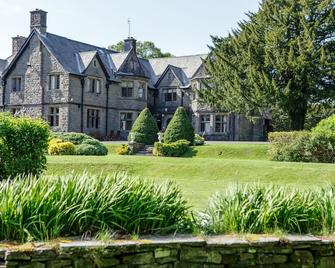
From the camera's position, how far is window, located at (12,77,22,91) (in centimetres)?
4372

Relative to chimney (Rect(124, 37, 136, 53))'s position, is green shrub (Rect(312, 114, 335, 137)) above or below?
Result: below

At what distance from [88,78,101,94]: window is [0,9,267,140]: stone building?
86 mm

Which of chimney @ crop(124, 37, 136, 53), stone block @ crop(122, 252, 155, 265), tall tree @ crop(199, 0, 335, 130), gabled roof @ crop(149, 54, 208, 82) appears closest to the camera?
stone block @ crop(122, 252, 155, 265)

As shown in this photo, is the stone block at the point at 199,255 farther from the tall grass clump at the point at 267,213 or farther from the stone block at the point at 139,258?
the tall grass clump at the point at 267,213

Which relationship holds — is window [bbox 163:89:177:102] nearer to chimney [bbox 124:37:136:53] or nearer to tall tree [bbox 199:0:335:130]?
chimney [bbox 124:37:136:53]

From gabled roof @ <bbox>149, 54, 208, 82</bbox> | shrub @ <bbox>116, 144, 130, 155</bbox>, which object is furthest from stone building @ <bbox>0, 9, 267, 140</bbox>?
shrub @ <bbox>116, 144, 130, 155</bbox>

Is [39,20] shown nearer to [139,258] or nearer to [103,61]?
[103,61]

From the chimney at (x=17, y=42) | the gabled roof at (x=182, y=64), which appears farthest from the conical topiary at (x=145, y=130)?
the chimney at (x=17, y=42)

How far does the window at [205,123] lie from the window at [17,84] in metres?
16.3

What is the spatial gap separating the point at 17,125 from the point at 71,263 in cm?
862

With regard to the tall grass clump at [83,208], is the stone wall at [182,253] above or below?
below

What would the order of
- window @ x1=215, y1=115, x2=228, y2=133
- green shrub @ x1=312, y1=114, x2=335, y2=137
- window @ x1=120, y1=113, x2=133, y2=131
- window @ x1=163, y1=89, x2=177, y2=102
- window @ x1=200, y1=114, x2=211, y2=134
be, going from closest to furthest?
1. green shrub @ x1=312, y1=114, x2=335, y2=137
2. window @ x1=215, y1=115, x2=228, y2=133
3. window @ x1=200, y1=114, x2=211, y2=134
4. window @ x1=120, y1=113, x2=133, y2=131
5. window @ x1=163, y1=89, x2=177, y2=102

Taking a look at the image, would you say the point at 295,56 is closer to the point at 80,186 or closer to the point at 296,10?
the point at 296,10

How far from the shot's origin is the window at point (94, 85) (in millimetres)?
42500
